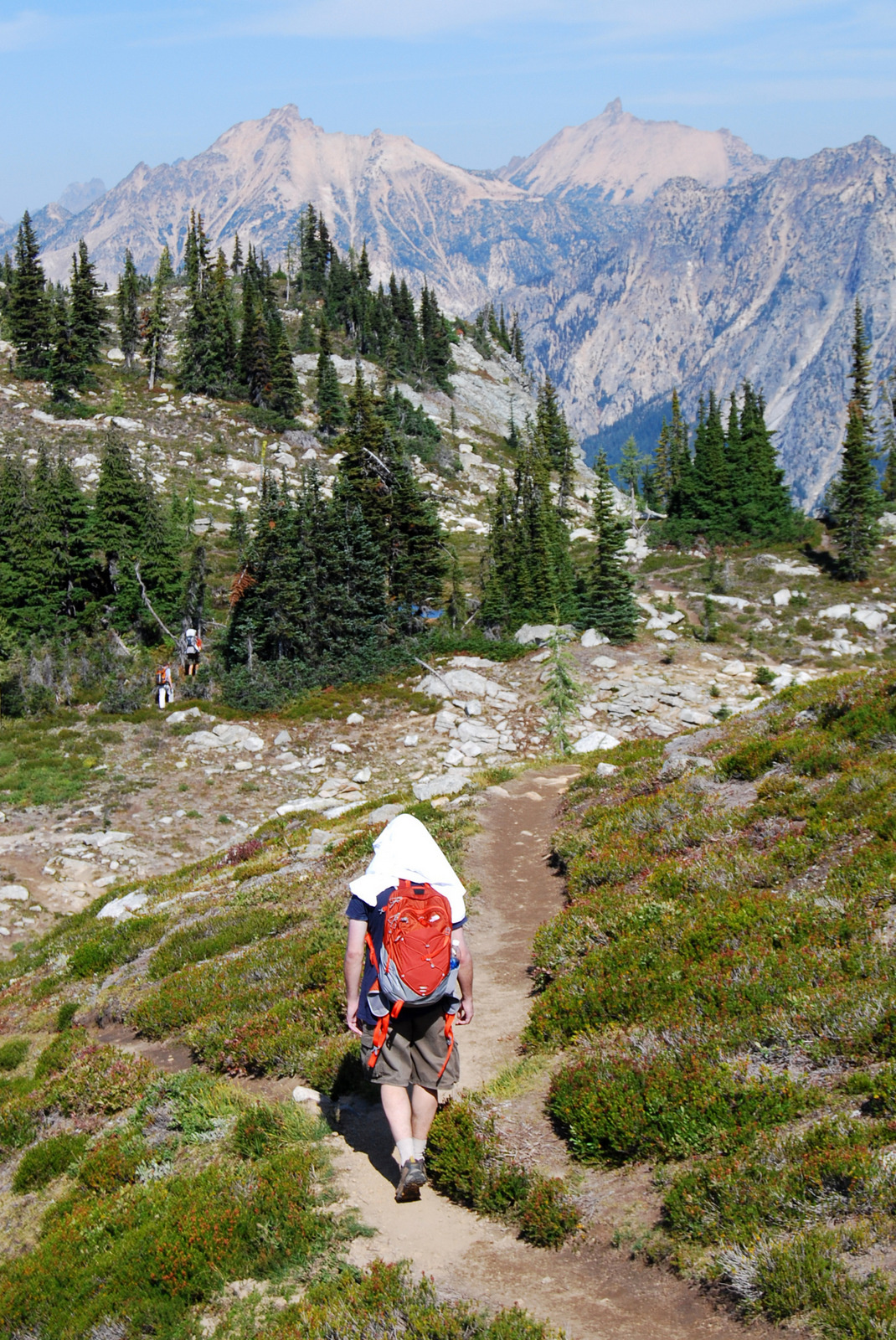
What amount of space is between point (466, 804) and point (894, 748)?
8776mm

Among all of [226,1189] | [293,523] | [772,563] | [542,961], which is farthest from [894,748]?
[772,563]

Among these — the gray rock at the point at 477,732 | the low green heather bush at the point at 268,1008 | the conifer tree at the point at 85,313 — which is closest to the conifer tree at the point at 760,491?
the gray rock at the point at 477,732

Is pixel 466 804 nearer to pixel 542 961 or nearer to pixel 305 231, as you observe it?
pixel 542 961

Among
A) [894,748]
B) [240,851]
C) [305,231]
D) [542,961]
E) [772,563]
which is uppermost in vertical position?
[305,231]

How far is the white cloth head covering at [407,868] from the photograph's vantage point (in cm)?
612

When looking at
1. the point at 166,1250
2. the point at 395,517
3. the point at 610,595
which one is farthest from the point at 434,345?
the point at 166,1250

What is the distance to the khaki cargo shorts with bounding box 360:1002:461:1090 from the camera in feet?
19.9

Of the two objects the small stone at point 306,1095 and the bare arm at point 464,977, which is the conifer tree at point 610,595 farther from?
the bare arm at point 464,977

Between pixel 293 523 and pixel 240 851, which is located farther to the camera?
pixel 293 523

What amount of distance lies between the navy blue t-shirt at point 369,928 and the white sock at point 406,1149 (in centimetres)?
80

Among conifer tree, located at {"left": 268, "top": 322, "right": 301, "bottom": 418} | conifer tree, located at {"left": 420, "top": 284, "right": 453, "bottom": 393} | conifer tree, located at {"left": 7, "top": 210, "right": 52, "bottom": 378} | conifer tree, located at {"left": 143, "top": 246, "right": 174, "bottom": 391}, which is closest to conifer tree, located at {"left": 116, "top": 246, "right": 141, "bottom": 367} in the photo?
conifer tree, located at {"left": 143, "top": 246, "right": 174, "bottom": 391}

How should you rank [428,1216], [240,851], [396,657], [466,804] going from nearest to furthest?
[428,1216]
[466,804]
[240,851]
[396,657]

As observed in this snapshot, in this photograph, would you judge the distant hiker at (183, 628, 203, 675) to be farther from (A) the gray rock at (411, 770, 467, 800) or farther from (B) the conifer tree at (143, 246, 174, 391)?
(B) the conifer tree at (143, 246, 174, 391)

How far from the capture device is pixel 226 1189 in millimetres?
6355
